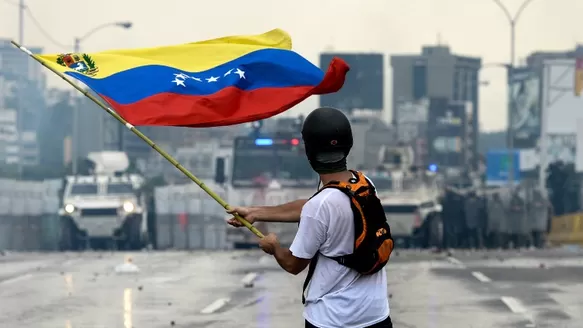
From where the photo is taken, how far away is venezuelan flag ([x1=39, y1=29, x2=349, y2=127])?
730cm

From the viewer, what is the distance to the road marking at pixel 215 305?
52.7 feet

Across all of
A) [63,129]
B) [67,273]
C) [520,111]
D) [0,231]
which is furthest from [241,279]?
[520,111]

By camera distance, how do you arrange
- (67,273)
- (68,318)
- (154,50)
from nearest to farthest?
1. (154,50)
2. (68,318)
3. (67,273)

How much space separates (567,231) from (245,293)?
78.8 feet

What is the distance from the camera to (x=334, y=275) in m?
5.68

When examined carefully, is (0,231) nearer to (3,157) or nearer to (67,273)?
(67,273)

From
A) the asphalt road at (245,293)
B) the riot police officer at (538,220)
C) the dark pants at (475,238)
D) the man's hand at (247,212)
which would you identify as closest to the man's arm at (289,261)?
the man's hand at (247,212)

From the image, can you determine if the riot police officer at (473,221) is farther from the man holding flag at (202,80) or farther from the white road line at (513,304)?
the man holding flag at (202,80)

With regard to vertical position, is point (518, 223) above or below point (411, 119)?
below

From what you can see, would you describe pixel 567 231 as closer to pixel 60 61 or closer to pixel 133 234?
pixel 133 234

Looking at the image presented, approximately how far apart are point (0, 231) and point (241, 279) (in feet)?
64.2

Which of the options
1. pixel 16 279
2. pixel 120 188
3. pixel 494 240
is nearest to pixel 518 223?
pixel 494 240

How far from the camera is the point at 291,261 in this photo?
18.7ft

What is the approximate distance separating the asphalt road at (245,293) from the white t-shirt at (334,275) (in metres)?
8.73
